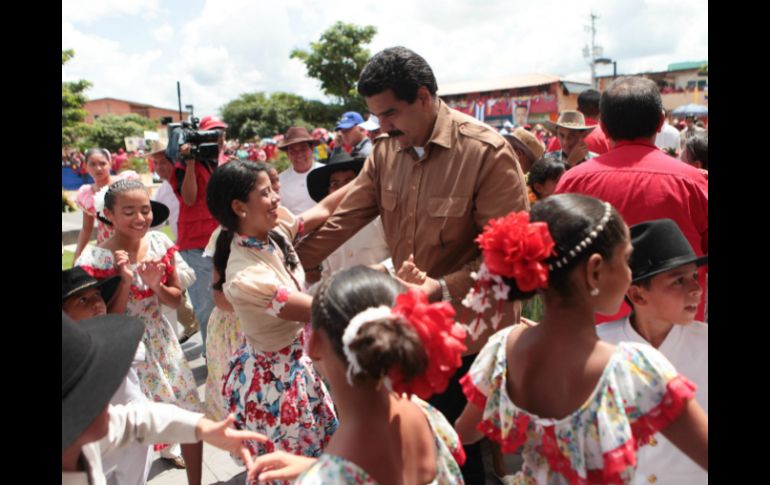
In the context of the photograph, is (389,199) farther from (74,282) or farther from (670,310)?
(74,282)

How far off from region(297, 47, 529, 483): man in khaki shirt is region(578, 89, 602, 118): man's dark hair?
131 inches

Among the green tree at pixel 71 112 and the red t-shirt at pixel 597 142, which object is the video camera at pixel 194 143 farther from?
the green tree at pixel 71 112

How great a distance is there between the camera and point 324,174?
3723 mm

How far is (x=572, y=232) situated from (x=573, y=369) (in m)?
0.36

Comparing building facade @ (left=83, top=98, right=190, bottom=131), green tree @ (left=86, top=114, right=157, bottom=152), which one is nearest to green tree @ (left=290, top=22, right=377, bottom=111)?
green tree @ (left=86, top=114, right=157, bottom=152)

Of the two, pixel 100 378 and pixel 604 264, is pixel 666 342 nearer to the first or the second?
pixel 604 264

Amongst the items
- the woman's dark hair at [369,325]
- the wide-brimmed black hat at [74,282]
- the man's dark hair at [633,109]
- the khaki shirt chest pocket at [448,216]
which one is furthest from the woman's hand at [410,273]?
the wide-brimmed black hat at [74,282]

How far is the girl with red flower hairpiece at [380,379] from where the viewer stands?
1309mm

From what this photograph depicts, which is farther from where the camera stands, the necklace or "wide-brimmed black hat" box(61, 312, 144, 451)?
the necklace

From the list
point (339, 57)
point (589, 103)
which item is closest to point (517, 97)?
point (339, 57)

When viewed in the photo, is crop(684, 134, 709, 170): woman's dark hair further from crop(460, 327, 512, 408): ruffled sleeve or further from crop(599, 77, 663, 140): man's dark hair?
crop(460, 327, 512, 408): ruffled sleeve

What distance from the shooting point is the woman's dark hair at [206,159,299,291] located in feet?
8.19
